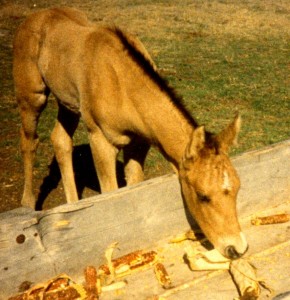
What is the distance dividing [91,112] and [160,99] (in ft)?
3.18

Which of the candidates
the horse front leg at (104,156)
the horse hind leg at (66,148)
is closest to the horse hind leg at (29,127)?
the horse hind leg at (66,148)

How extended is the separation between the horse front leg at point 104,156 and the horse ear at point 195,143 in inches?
55.6

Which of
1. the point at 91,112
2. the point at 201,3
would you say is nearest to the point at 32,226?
the point at 91,112

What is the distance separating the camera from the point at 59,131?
561 centimetres

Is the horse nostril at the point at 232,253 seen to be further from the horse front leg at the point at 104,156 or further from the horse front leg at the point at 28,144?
the horse front leg at the point at 28,144

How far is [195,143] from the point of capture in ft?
10.0

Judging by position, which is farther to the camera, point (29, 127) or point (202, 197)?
point (29, 127)

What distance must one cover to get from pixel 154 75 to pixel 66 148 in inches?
83.6

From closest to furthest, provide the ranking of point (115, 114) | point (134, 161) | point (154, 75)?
point (154, 75) → point (115, 114) → point (134, 161)

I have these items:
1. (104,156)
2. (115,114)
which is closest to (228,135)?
(115,114)

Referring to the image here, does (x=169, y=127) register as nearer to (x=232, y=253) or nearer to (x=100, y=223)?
(x=100, y=223)

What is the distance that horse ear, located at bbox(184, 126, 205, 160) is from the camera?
2998mm

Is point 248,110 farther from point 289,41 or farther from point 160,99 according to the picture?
point 289,41

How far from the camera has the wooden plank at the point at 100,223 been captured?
2.77 m
